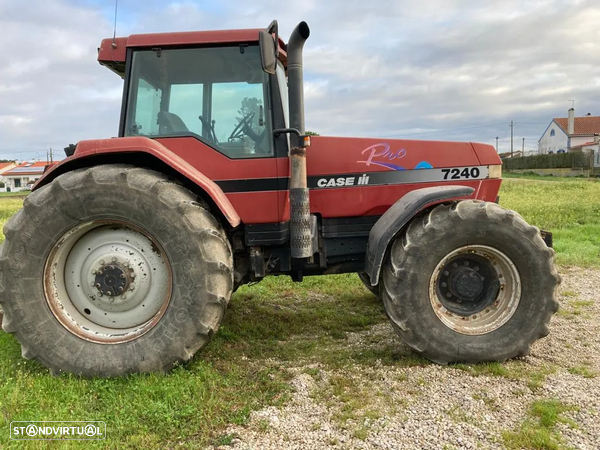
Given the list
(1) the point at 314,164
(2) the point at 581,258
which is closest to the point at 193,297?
(1) the point at 314,164

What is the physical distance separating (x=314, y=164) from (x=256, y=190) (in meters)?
0.56

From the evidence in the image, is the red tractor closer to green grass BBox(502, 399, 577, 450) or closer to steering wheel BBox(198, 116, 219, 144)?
steering wheel BBox(198, 116, 219, 144)

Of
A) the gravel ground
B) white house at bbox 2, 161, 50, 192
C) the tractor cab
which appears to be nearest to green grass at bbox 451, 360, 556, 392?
the gravel ground

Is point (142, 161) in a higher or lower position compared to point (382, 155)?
lower

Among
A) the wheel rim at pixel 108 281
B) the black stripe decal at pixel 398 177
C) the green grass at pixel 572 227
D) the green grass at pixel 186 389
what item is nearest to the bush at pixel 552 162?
the green grass at pixel 572 227

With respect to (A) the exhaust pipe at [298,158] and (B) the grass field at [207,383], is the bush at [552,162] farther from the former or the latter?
(A) the exhaust pipe at [298,158]

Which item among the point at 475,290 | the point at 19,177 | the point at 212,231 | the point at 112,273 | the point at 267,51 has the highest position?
the point at 19,177

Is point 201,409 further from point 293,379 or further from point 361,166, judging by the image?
point 361,166

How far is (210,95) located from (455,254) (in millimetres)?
2252

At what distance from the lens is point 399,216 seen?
3.34m

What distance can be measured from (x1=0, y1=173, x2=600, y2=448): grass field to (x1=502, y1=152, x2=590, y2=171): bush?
37.4m

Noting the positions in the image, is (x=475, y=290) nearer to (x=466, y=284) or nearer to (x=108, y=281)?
(x=466, y=284)

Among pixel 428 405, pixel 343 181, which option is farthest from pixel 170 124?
pixel 428 405

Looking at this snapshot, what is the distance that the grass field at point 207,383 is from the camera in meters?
2.62
